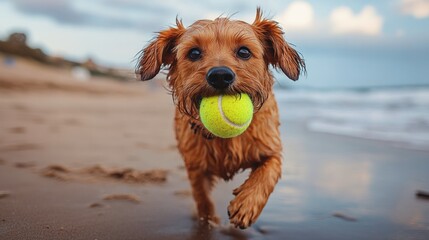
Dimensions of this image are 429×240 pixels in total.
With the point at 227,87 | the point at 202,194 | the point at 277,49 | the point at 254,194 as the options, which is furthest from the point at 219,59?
the point at 202,194

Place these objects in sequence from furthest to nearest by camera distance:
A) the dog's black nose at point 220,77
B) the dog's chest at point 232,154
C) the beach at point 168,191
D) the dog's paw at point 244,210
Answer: the dog's chest at point 232,154 → the beach at point 168,191 → the dog's paw at point 244,210 → the dog's black nose at point 220,77

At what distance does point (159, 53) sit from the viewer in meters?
3.58

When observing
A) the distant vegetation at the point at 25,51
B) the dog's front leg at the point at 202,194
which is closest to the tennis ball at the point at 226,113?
the dog's front leg at the point at 202,194

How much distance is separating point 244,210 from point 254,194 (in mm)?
158

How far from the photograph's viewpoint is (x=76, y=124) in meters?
9.12

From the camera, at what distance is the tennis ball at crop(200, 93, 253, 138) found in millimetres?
2908

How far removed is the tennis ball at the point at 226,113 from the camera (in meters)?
2.91

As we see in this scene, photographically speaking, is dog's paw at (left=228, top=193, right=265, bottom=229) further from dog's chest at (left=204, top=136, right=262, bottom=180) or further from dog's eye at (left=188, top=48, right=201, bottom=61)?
dog's eye at (left=188, top=48, right=201, bottom=61)

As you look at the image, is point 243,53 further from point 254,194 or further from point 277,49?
point 254,194

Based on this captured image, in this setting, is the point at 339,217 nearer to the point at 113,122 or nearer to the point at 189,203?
the point at 189,203

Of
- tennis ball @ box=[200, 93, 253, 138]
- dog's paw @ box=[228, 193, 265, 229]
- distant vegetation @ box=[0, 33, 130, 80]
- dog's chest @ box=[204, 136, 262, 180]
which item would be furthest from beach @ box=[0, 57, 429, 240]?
distant vegetation @ box=[0, 33, 130, 80]

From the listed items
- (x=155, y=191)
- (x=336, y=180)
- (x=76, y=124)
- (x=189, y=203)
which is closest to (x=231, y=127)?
(x=189, y=203)

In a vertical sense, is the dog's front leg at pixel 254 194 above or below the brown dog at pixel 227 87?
below

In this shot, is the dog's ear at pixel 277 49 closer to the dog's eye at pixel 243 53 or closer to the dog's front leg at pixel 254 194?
the dog's eye at pixel 243 53
